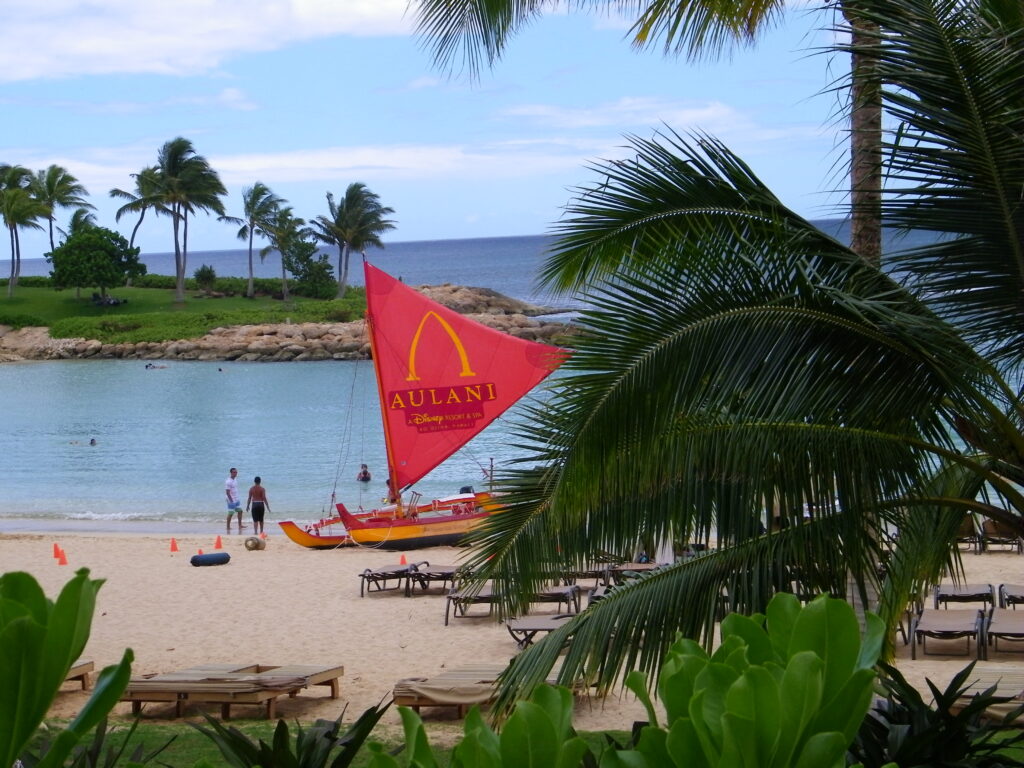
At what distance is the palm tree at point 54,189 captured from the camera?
8112cm

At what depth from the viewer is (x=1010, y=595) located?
36.9 feet

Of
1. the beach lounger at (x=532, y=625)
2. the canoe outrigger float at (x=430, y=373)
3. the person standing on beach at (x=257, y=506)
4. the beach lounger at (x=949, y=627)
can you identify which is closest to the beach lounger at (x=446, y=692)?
the beach lounger at (x=532, y=625)

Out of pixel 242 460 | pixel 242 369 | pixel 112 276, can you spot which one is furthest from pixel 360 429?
pixel 112 276

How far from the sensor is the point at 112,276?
73.2m

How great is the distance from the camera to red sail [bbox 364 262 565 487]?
1786 centimetres

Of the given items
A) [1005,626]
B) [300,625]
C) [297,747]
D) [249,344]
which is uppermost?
[297,747]

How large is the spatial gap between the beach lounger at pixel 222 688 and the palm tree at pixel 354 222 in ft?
226

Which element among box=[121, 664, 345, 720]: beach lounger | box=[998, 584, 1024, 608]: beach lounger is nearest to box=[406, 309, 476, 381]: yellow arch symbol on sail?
box=[998, 584, 1024, 608]: beach lounger

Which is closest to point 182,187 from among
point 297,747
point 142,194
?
point 142,194

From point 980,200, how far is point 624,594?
210 centimetres

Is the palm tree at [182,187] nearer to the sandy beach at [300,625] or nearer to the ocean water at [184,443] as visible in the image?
the ocean water at [184,443]

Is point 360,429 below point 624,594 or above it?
below

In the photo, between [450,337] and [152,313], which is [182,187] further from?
[450,337]

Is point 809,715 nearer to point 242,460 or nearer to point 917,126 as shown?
point 917,126
